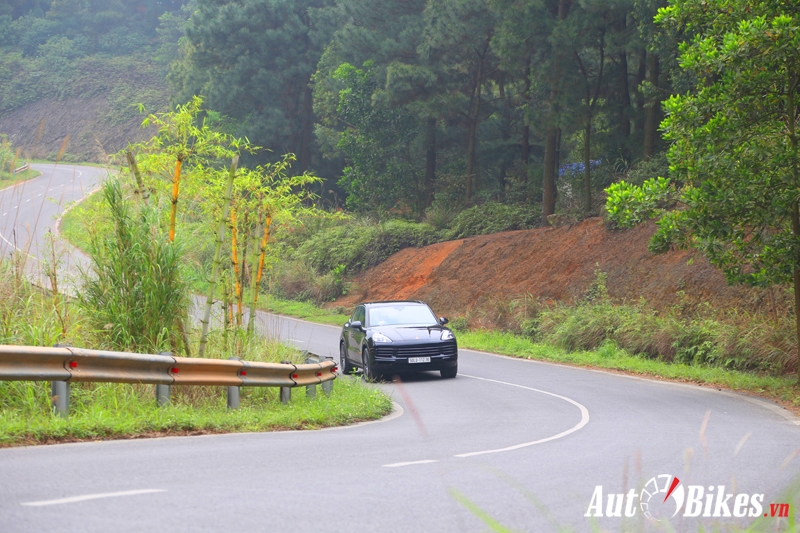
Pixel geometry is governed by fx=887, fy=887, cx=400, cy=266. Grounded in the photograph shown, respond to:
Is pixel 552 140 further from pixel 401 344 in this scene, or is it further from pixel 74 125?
pixel 74 125

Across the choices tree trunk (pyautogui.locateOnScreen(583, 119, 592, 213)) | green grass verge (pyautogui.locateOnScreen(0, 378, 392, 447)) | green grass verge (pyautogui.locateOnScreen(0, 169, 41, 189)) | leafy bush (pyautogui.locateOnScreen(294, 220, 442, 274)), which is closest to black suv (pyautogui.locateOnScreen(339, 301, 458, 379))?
green grass verge (pyautogui.locateOnScreen(0, 378, 392, 447))

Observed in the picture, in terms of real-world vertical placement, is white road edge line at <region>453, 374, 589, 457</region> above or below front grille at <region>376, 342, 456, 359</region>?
below

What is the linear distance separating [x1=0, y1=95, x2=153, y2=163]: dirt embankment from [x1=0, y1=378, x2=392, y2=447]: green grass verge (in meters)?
77.1

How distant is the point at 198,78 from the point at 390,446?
52009 millimetres

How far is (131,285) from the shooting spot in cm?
1127

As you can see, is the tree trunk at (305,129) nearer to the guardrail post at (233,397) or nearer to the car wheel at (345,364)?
the car wheel at (345,364)

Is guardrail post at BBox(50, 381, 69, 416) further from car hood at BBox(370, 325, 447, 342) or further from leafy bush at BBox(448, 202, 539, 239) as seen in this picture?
leafy bush at BBox(448, 202, 539, 239)

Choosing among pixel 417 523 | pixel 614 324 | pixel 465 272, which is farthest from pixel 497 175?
pixel 417 523

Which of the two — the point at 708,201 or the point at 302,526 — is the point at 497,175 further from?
the point at 302,526

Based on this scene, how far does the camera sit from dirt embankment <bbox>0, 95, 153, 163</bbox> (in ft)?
285

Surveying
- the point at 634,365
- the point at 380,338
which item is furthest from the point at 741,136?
the point at 380,338

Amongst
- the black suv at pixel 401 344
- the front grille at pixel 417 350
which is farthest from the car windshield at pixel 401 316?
the front grille at pixel 417 350

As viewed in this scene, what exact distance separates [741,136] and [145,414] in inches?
436

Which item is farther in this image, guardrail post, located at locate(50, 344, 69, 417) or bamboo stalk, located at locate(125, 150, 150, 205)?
bamboo stalk, located at locate(125, 150, 150, 205)
